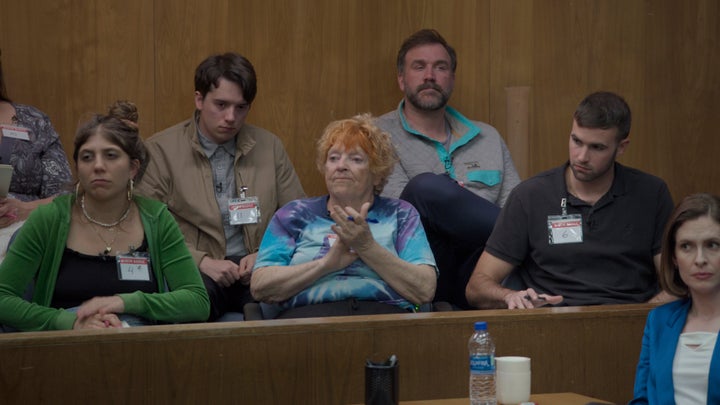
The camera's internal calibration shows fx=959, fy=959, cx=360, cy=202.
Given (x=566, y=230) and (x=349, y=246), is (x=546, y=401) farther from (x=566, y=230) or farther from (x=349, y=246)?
(x=566, y=230)

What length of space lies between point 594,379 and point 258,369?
101 cm

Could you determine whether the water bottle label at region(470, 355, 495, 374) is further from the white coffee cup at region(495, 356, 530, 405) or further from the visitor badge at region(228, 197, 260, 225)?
the visitor badge at region(228, 197, 260, 225)

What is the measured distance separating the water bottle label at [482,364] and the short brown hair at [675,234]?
1.71 ft

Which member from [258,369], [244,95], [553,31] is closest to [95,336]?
[258,369]

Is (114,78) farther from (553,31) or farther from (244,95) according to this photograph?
(553,31)

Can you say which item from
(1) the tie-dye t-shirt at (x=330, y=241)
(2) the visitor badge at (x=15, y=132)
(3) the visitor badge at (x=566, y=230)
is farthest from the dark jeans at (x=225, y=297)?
(3) the visitor badge at (x=566, y=230)

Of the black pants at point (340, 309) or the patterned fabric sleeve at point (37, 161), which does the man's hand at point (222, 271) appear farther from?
the patterned fabric sleeve at point (37, 161)

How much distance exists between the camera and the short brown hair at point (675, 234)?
2402 mm

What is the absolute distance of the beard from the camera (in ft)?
14.4

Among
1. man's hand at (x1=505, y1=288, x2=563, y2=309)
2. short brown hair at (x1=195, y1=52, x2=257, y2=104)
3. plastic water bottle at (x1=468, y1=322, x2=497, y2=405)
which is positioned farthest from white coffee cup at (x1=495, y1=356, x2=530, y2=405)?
short brown hair at (x1=195, y1=52, x2=257, y2=104)

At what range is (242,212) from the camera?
12.9 ft

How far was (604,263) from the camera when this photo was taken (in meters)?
3.43

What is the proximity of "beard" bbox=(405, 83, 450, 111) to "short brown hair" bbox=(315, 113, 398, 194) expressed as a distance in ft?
3.42

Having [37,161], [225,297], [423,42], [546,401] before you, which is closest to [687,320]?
[546,401]
